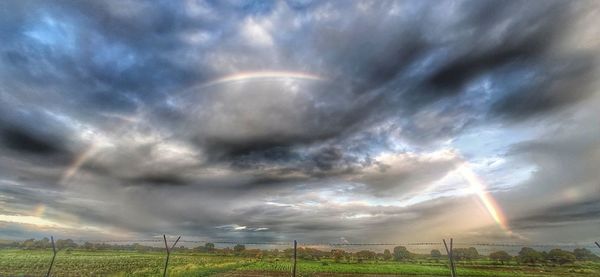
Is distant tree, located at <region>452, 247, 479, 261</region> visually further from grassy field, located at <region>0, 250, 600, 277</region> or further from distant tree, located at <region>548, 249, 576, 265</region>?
grassy field, located at <region>0, 250, 600, 277</region>

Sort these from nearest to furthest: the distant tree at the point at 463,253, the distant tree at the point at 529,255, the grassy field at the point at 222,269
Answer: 1. the distant tree at the point at 463,253
2. the distant tree at the point at 529,255
3. the grassy field at the point at 222,269

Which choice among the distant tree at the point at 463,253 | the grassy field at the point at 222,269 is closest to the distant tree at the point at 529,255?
the grassy field at the point at 222,269

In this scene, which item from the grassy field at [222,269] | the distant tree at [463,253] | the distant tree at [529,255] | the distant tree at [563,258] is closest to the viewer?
the distant tree at [463,253]

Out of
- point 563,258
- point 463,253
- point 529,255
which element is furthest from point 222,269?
point 529,255

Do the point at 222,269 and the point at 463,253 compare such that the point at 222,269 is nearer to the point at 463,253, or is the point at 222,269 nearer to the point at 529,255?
the point at 463,253

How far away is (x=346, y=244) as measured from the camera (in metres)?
14.1

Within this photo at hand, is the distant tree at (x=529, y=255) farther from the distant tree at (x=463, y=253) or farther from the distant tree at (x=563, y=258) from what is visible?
the distant tree at (x=463, y=253)

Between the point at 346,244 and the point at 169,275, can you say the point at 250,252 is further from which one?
the point at 346,244

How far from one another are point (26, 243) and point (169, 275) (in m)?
117

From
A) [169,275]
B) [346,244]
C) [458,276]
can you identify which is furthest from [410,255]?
[346,244]

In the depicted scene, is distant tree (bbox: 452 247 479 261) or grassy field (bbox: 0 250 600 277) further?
grassy field (bbox: 0 250 600 277)

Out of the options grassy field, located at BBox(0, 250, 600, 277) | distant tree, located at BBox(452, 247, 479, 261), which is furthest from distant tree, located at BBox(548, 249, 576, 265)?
distant tree, located at BBox(452, 247, 479, 261)

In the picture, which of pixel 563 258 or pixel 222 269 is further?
pixel 222 269

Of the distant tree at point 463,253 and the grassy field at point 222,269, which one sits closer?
the distant tree at point 463,253
